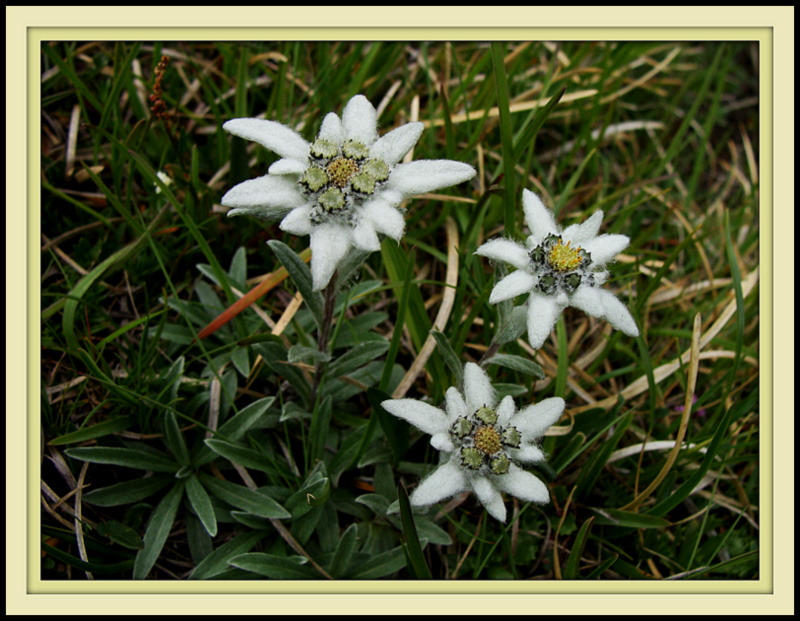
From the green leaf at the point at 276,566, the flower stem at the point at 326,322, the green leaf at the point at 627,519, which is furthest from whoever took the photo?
the green leaf at the point at 627,519

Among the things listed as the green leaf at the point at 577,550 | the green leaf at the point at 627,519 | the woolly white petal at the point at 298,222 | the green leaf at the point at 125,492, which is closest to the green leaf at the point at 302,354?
the woolly white petal at the point at 298,222

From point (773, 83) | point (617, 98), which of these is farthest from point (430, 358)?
point (617, 98)

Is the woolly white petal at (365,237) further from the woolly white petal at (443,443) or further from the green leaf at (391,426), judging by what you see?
the woolly white petal at (443,443)

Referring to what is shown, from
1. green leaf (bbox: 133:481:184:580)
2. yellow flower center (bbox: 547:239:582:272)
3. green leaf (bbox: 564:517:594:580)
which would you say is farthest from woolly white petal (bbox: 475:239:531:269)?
green leaf (bbox: 133:481:184:580)

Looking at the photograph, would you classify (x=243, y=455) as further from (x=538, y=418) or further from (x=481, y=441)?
(x=538, y=418)

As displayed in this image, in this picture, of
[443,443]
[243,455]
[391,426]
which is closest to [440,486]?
[443,443]

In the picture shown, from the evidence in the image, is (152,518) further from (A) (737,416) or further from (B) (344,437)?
(A) (737,416)
